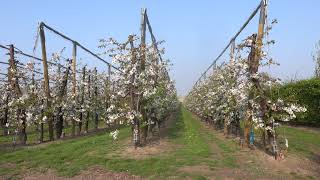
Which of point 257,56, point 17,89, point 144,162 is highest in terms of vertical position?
point 257,56

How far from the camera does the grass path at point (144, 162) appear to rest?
1112cm

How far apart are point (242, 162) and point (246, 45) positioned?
3.95 m

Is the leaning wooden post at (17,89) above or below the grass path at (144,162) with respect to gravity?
above

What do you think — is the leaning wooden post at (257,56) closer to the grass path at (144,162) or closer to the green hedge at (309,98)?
the grass path at (144,162)

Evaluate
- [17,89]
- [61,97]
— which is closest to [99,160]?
[17,89]

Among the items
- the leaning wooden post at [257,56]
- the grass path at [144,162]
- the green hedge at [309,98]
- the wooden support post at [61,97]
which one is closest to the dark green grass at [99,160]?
the grass path at [144,162]

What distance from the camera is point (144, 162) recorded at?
12570 mm

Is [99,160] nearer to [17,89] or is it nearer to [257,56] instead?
[257,56]

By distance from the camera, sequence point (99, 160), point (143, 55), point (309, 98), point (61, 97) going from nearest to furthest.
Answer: point (99, 160)
point (143, 55)
point (61, 97)
point (309, 98)

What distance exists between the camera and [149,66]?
1571 centimetres

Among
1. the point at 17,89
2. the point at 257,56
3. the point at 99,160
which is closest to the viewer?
the point at 99,160

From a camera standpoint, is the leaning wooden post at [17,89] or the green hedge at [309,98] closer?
the leaning wooden post at [17,89]

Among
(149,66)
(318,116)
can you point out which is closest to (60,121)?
(149,66)

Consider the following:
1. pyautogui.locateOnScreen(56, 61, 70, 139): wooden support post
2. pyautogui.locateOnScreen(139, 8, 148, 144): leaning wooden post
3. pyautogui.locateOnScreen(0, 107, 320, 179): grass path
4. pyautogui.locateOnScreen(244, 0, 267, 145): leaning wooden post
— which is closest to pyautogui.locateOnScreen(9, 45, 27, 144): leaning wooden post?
pyautogui.locateOnScreen(0, 107, 320, 179): grass path
